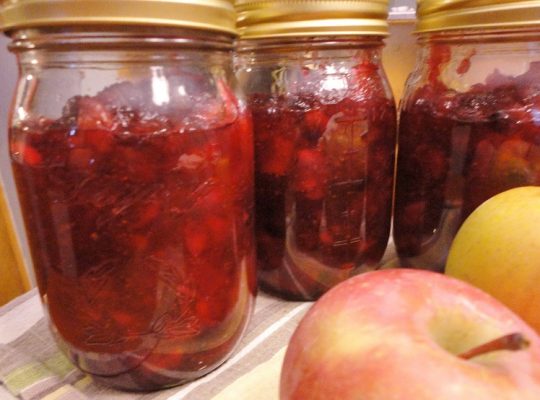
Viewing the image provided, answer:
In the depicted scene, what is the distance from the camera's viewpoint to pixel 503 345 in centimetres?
29

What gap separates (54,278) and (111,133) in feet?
0.50

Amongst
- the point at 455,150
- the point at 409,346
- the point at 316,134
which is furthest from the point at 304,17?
the point at 409,346

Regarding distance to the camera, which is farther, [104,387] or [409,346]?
[104,387]

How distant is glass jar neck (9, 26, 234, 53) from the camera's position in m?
0.36

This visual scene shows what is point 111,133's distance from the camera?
0.38 meters

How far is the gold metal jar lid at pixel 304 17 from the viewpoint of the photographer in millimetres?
474

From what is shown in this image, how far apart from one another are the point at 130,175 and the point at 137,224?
4 centimetres

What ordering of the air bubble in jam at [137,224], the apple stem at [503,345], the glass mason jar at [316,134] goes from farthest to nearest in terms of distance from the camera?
1. the glass mason jar at [316,134]
2. the air bubble in jam at [137,224]
3. the apple stem at [503,345]

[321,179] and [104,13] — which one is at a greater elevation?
[104,13]

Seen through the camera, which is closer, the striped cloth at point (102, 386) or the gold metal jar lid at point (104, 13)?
the gold metal jar lid at point (104, 13)

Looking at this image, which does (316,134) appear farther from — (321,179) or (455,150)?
(455,150)

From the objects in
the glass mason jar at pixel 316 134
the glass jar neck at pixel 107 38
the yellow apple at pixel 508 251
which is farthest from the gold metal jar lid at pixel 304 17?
the yellow apple at pixel 508 251

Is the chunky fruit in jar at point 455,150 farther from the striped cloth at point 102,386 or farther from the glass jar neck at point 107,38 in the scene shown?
the glass jar neck at point 107,38

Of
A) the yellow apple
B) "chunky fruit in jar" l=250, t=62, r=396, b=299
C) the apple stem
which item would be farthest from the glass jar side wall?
the apple stem
